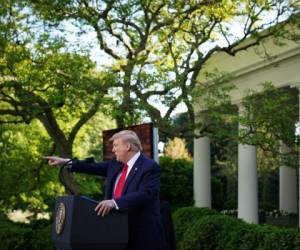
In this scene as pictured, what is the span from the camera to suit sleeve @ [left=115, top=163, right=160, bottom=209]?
193 inches

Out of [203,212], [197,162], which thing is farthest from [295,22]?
[197,162]

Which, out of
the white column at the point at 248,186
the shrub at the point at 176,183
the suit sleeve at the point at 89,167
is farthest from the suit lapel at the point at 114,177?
the shrub at the point at 176,183

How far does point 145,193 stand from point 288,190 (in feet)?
73.9

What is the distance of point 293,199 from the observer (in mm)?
26562

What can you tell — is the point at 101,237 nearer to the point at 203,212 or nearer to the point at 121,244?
the point at 121,244

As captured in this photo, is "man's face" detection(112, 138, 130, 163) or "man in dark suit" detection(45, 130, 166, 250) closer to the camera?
"man in dark suit" detection(45, 130, 166, 250)

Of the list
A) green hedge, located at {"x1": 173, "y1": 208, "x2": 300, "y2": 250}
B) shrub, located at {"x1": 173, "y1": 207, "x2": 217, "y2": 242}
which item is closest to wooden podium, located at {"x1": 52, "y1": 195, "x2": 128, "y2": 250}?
green hedge, located at {"x1": 173, "y1": 208, "x2": 300, "y2": 250}

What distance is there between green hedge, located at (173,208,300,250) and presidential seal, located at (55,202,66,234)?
425cm

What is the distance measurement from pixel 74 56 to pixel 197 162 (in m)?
10.0

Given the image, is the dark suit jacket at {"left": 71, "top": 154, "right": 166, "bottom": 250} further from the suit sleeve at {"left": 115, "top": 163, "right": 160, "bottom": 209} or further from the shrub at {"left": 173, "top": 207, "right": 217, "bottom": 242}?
the shrub at {"left": 173, "top": 207, "right": 217, "bottom": 242}

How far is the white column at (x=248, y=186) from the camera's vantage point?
19781mm

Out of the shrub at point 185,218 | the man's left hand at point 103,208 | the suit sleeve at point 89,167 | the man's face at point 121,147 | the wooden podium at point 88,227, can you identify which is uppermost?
the man's face at point 121,147

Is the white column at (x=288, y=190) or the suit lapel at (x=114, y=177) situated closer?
the suit lapel at (x=114, y=177)

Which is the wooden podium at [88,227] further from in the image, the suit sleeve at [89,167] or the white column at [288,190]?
the white column at [288,190]
